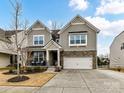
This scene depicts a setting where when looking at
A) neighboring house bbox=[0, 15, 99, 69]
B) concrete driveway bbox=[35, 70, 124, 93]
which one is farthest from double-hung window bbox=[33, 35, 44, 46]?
concrete driveway bbox=[35, 70, 124, 93]

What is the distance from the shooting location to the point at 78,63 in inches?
1202

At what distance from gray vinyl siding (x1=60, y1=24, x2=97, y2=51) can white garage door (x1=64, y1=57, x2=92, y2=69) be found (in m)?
1.72

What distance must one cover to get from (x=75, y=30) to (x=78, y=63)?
5756 mm

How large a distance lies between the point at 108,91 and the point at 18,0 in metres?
11.6

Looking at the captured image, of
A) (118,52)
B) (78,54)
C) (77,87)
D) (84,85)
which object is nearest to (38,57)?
(78,54)

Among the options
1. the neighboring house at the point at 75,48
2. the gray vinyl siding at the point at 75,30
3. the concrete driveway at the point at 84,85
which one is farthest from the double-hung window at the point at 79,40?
the concrete driveway at the point at 84,85

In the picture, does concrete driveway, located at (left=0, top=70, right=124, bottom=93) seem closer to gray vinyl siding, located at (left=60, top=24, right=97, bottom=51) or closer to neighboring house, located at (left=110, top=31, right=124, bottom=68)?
gray vinyl siding, located at (left=60, top=24, right=97, bottom=51)

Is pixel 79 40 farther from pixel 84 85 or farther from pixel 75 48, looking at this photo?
pixel 84 85

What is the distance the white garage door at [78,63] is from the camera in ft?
99.6

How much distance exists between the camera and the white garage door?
3036cm

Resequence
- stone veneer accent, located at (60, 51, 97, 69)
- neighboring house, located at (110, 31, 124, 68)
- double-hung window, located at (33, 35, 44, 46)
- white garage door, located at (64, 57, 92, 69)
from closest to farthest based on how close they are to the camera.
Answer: stone veneer accent, located at (60, 51, 97, 69) → white garage door, located at (64, 57, 92, 69) → double-hung window, located at (33, 35, 44, 46) → neighboring house, located at (110, 31, 124, 68)

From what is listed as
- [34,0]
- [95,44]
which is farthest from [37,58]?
[34,0]

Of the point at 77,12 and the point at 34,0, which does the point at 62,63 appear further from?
the point at 34,0

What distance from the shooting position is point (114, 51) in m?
40.9
